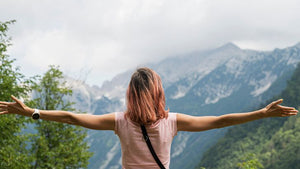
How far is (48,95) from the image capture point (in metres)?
31.7

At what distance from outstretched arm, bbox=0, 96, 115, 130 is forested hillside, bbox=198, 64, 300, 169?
4221 inches

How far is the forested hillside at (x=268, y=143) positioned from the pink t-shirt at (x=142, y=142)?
106987 mm

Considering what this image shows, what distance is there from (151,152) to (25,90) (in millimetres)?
18738

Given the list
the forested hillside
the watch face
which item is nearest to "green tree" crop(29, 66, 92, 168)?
the watch face

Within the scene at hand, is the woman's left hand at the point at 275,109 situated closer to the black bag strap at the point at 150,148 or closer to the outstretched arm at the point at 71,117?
the black bag strap at the point at 150,148

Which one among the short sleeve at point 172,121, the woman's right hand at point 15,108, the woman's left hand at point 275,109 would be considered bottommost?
the short sleeve at point 172,121

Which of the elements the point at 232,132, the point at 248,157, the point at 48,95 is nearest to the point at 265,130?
the point at 232,132

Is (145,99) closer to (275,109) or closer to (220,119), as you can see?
(220,119)

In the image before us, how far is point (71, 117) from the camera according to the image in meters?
3.78

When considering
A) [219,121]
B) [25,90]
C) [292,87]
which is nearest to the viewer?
[219,121]

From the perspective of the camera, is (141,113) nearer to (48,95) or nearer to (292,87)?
(48,95)

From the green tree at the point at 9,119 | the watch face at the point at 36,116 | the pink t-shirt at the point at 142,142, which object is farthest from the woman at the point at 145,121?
the green tree at the point at 9,119

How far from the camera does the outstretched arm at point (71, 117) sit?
3.63m

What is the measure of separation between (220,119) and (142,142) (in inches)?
33.2
